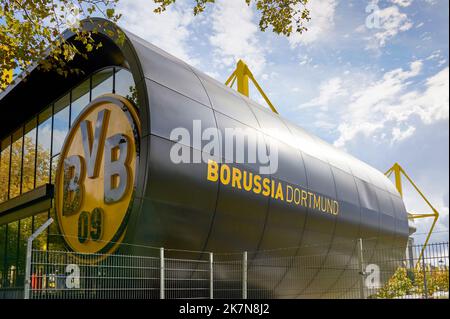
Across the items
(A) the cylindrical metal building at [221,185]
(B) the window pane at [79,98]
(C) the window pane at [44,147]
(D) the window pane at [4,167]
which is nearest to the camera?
(A) the cylindrical metal building at [221,185]

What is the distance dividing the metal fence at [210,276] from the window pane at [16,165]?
9501 mm

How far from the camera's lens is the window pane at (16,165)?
19.2m

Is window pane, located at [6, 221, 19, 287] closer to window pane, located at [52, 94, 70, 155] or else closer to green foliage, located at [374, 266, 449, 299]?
window pane, located at [52, 94, 70, 155]

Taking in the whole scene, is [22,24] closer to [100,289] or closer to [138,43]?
[138,43]

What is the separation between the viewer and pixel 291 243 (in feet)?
42.3

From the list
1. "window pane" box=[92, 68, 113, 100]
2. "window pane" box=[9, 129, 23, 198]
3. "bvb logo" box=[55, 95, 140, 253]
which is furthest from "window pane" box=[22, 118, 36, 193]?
"bvb logo" box=[55, 95, 140, 253]

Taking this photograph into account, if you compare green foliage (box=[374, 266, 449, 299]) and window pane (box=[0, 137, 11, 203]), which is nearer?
green foliage (box=[374, 266, 449, 299])

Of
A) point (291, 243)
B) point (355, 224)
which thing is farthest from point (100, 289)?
point (355, 224)

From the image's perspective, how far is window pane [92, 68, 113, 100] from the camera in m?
13.9

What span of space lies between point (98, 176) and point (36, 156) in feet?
24.5

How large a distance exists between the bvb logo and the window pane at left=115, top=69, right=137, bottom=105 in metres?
0.37

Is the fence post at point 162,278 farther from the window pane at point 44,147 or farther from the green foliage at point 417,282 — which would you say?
the window pane at point 44,147

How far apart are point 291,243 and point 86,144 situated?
567 centimetres

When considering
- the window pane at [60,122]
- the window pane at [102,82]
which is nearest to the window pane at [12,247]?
the window pane at [60,122]
